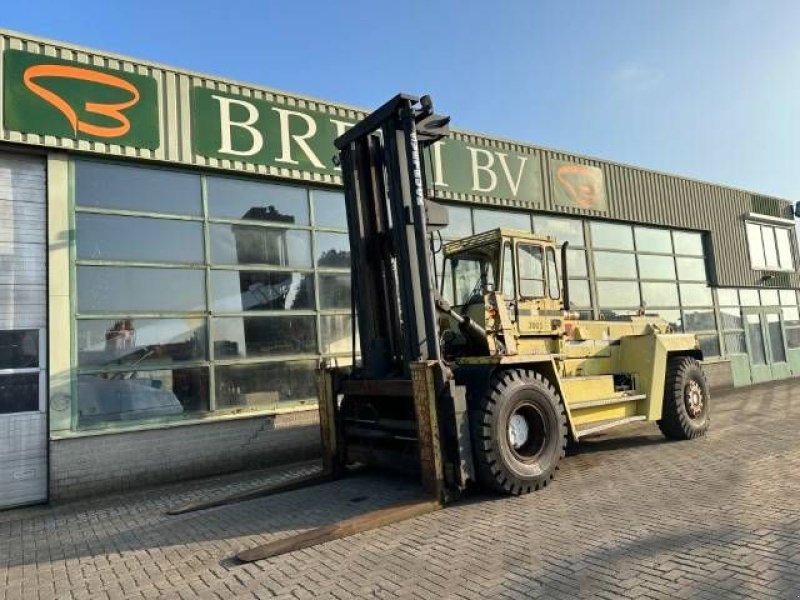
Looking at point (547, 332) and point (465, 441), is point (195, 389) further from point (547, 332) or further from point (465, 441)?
point (547, 332)

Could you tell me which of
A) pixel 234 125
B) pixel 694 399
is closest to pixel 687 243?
pixel 694 399

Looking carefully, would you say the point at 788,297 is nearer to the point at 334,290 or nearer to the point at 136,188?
the point at 334,290

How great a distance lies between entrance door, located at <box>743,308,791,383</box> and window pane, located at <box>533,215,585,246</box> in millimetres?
8119

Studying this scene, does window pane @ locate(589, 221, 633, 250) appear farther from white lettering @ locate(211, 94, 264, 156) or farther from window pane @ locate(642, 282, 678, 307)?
white lettering @ locate(211, 94, 264, 156)

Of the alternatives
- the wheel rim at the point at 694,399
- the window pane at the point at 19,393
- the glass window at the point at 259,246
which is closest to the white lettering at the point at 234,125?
the glass window at the point at 259,246

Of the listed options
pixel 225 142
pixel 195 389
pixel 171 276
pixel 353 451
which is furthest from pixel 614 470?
pixel 225 142

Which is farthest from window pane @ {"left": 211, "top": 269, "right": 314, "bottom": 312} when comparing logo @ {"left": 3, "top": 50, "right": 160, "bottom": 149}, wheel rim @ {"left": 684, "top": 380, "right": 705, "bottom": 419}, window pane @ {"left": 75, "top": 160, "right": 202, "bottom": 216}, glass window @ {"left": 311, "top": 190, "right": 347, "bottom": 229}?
wheel rim @ {"left": 684, "top": 380, "right": 705, "bottom": 419}

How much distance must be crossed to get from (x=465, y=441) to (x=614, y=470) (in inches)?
103

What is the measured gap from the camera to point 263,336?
1036 centimetres

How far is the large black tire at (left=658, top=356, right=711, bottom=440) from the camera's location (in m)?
9.89

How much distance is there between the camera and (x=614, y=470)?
26.2ft

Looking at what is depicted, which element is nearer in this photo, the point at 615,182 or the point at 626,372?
the point at 626,372

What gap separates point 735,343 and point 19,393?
757 inches

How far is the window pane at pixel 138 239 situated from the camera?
899 cm
